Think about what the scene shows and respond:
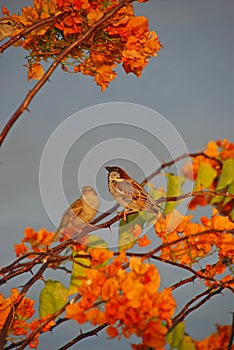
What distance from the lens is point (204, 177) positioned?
88cm

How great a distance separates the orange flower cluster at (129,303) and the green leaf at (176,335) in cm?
9

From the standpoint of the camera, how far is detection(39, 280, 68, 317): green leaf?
2.31 feet

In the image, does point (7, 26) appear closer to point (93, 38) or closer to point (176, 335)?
point (93, 38)

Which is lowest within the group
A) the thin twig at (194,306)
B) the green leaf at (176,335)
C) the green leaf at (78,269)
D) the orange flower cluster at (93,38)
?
the green leaf at (176,335)

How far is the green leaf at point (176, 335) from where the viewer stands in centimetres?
63

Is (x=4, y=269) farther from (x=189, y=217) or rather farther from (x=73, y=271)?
(x=189, y=217)

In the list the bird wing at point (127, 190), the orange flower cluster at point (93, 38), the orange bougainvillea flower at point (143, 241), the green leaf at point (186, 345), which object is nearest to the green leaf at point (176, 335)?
the green leaf at point (186, 345)

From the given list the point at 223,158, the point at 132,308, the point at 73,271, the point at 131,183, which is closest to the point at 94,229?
the point at 73,271

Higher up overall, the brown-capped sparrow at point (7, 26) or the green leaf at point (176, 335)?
the brown-capped sparrow at point (7, 26)

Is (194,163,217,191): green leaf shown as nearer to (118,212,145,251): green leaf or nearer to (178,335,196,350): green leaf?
(118,212,145,251): green leaf

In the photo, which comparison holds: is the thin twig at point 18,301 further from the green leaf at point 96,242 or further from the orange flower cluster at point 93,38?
the orange flower cluster at point 93,38

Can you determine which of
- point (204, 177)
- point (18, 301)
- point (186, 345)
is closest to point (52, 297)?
point (18, 301)

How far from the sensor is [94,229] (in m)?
0.72

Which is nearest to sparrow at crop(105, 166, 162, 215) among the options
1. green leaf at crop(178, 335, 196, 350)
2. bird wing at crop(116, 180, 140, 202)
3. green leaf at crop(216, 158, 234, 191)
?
bird wing at crop(116, 180, 140, 202)
